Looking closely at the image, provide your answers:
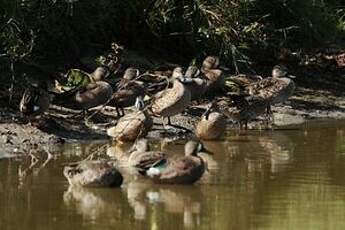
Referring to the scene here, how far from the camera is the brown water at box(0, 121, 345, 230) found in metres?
7.91

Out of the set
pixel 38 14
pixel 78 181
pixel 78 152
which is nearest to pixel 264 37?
pixel 38 14

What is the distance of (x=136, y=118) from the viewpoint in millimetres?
12602

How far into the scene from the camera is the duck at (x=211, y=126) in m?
13.0

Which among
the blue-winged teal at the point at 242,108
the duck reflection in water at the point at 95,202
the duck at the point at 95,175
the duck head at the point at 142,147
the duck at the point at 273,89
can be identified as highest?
the duck at the point at 273,89

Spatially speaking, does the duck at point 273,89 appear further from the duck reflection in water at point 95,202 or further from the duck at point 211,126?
the duck reflection in water at point 95,202

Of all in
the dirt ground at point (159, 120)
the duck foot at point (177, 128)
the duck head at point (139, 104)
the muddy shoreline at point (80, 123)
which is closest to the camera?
the muddy shoreline at point (80, 123)

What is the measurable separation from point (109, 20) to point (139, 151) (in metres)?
7.63

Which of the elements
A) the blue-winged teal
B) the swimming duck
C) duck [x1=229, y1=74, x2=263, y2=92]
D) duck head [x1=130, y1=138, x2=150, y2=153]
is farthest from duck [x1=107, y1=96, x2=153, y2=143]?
duck [x1=229, y1=74, x2=263, y2=92]

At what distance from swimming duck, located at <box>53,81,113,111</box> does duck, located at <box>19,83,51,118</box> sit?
705mm

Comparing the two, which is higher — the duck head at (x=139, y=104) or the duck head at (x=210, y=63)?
the duck head at (x=210, y=63)

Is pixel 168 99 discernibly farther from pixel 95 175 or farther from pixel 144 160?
pixel 95 175

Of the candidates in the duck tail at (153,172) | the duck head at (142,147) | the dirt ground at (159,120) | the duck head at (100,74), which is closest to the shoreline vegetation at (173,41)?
the dirt ground at (159,120)

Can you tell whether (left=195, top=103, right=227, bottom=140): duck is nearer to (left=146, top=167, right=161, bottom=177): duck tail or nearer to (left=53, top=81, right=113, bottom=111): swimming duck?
(left=53, top=81, right=113, bottom=111): swimming duck

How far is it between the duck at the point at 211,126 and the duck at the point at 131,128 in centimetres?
81
